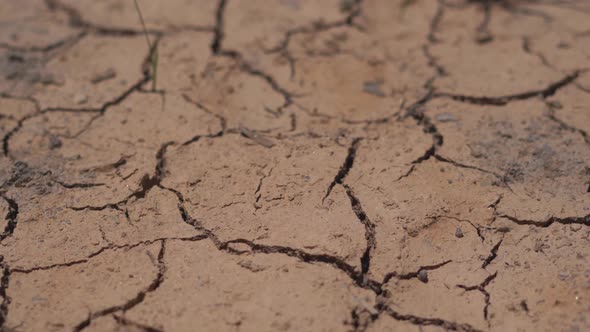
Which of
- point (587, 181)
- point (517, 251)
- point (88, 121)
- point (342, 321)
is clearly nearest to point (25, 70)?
point (88, 121)

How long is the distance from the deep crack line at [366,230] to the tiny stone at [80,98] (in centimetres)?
131

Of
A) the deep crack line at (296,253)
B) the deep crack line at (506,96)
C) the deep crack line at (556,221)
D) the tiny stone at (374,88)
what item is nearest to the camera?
the deep crack line at (296,253)

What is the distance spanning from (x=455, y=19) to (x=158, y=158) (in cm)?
183

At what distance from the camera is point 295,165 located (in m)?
2.54

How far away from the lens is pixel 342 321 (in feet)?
6.57

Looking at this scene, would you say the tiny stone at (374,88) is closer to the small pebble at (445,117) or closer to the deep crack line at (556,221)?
the small pebble at (445,117)

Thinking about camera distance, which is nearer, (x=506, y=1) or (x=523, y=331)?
(x=523, y=331)

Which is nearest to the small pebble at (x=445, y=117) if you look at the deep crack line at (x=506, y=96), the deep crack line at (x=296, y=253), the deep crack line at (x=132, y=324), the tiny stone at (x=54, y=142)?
the deep crack line at (x=506, y=96)

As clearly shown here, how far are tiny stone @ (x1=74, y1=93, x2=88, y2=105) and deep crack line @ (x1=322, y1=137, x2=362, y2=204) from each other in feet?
4.12

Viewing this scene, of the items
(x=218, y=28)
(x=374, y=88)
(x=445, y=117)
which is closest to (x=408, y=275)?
(x=445, y=117)

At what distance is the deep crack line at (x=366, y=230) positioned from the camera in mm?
2157

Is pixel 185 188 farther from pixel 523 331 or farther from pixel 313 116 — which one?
pixel 523 331

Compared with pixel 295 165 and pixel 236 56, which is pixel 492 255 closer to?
pixel 295 165

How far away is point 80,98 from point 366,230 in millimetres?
1511
